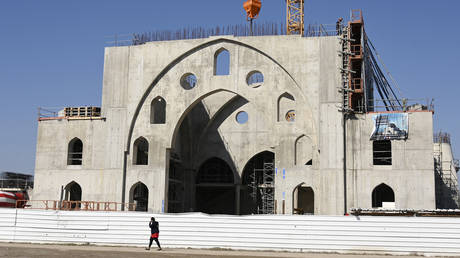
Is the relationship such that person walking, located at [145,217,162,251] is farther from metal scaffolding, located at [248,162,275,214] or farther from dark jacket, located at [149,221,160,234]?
metal scaffolding, located at [248,162,275,214]

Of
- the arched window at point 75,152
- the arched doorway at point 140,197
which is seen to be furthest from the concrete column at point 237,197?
the arched window at point 75,152

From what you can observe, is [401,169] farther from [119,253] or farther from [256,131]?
[119,253]

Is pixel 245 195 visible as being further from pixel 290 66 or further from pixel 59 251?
pixel 59 251

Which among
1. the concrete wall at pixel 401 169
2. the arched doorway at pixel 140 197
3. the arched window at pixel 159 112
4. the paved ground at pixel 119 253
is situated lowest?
the paved ground at pixel 119 253

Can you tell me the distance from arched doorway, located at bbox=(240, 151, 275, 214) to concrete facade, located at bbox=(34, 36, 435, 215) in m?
1.64

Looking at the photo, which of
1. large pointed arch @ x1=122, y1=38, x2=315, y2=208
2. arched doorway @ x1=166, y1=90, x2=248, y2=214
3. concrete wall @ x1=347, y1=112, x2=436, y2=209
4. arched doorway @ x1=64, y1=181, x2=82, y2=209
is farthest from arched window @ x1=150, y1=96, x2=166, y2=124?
concrete wall @ x1=347, y1=112, x2=436, y2=209

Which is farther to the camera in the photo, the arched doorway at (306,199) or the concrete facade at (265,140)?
the arched doorway at (306,199)

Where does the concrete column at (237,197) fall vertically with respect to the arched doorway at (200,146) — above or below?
below

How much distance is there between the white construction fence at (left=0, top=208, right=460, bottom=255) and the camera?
21.5m

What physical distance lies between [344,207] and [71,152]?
2150 cm

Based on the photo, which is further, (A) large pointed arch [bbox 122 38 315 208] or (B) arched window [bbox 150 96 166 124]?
(B) arched window [bbox 150 96 166 124]

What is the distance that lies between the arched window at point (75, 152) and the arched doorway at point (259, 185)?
14474mm

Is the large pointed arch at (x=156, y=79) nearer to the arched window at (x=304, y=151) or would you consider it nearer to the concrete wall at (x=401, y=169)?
the arched window at (x=304, y=151)

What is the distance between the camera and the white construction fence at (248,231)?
21.5m
